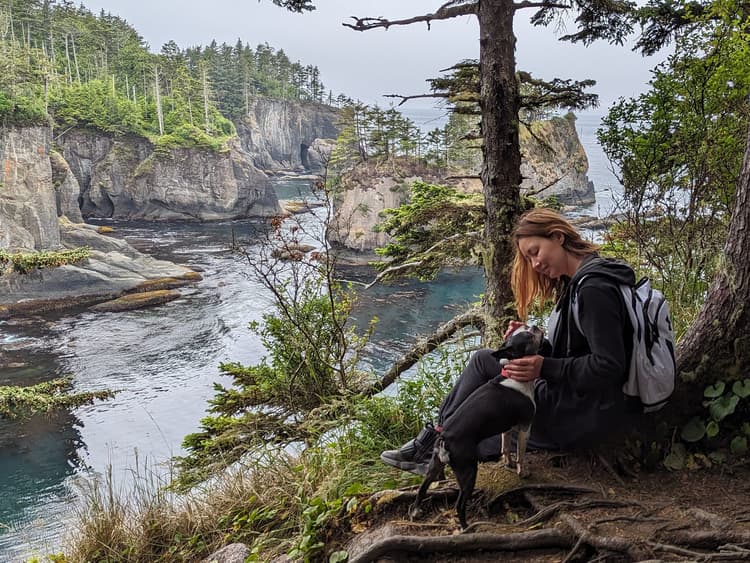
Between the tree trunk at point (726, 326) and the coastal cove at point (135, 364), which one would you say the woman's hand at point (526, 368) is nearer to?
the tree trunk at point (726, 326)

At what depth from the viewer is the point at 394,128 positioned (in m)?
40.2

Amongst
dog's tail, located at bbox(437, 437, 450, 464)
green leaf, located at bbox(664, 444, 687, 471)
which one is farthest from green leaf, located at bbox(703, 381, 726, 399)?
dog's tail, located at bbox(437, 437, 450, 464)

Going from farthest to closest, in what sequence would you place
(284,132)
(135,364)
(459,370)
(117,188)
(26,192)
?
1. (284,132)
2. (117,188)
3. (26,192)
4. (135,364)
5. (459,370)

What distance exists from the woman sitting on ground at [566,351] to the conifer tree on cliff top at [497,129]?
2649mm

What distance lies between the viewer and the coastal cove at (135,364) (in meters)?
14.6

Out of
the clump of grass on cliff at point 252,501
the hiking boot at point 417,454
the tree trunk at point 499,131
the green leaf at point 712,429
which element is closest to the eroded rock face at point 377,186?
the tree trunk at point 499,131

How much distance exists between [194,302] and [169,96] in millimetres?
34921

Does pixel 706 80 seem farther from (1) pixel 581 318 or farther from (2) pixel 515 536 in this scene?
(2) pixel 515 536

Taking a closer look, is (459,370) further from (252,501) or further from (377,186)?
(377,186)

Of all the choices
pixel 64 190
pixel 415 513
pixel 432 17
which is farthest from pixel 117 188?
pixel 415 513

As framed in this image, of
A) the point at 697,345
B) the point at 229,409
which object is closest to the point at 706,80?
the point at 697,345

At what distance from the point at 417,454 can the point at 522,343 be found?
2.61 feet

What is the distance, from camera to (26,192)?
3225 cm

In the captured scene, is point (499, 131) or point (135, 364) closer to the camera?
point (499, 131)
